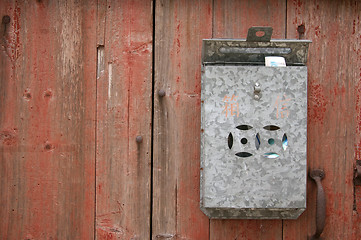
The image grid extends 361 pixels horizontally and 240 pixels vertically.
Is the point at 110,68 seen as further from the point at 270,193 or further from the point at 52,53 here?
the point at 270,193

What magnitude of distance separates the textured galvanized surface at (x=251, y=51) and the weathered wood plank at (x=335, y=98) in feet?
0.44

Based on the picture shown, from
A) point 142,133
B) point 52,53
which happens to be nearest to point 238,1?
point 142,133

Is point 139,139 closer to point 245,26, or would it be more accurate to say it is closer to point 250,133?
point 250,133

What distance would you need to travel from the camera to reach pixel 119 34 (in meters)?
1.15

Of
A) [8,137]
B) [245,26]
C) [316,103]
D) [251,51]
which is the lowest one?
[8,137]

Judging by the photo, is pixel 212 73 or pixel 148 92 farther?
pixel 148 92

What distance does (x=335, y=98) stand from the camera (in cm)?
114

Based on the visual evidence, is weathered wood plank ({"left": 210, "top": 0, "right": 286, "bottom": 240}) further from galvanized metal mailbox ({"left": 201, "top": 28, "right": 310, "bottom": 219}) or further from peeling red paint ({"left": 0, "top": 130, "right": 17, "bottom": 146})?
peeling red paint ({"left": 0, "top": 130, "right": 17, "bottom": 146})

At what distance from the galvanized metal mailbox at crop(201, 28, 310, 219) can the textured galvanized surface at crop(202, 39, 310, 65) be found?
6 cm

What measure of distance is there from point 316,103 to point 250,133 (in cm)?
33

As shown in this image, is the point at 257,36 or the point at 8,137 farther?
the point at 8,137

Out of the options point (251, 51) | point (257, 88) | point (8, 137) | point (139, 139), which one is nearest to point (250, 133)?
point (257, 88)

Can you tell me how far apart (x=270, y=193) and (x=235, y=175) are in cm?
12

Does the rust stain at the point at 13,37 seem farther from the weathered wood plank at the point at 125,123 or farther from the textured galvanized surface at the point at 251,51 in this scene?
the textured galvanized surface at the point at 251,51
